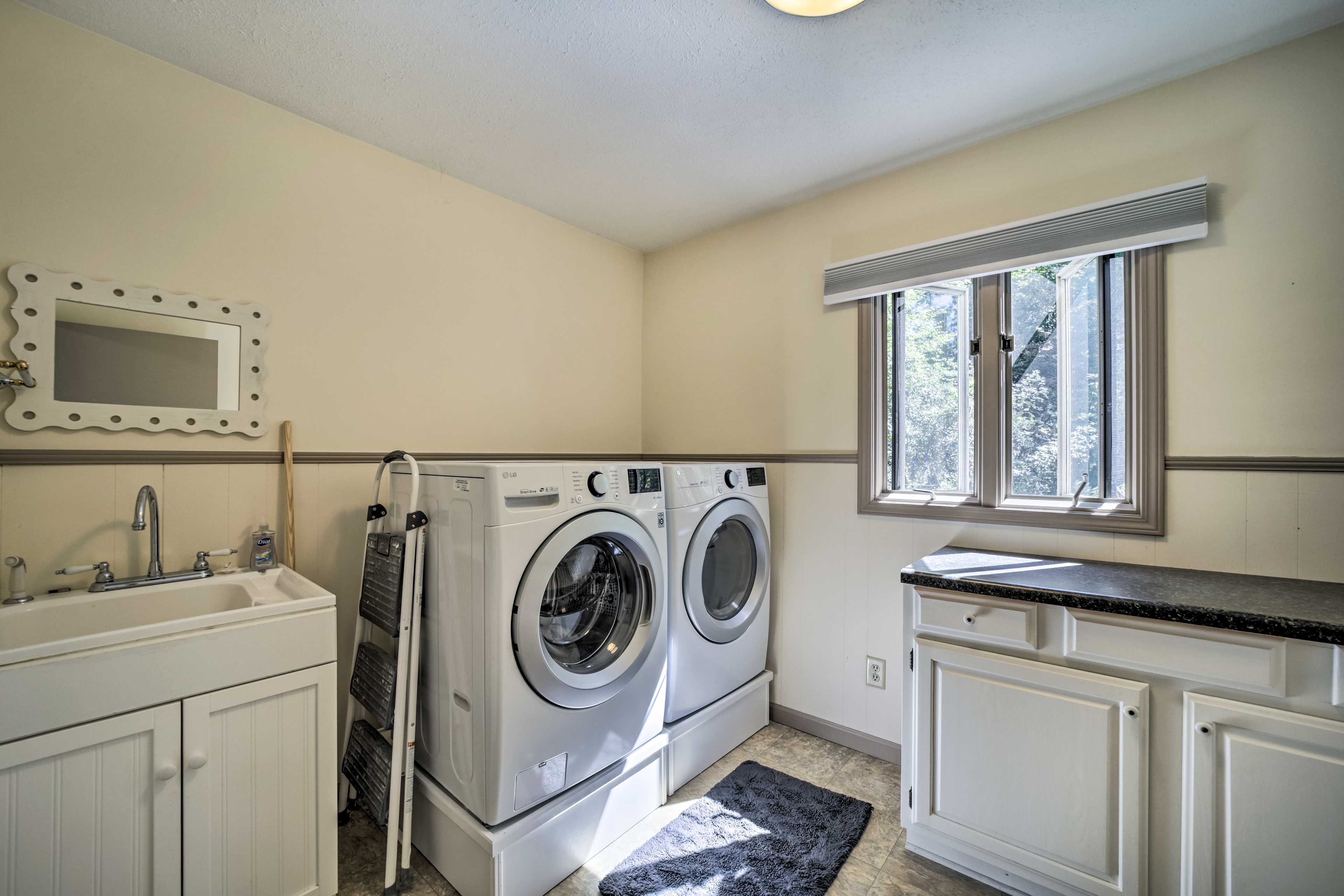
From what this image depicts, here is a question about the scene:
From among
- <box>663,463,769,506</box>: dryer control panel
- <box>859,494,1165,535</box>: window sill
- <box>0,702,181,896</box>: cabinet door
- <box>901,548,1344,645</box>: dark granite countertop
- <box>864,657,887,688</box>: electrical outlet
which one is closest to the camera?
<box>0,702,181,896</box>: cabinet door

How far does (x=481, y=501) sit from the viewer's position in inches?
57.4

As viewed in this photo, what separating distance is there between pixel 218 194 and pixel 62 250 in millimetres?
423

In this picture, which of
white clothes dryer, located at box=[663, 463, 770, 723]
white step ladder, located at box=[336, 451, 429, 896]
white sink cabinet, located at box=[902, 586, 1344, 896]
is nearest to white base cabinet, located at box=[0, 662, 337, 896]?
white step ladder, located at box=[336, 451, 429, 896]

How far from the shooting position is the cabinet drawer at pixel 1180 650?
1194 millimetres

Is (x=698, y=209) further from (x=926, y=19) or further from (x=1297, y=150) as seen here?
(x=1297, y=150)

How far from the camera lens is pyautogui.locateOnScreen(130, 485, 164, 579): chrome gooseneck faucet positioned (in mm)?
1517

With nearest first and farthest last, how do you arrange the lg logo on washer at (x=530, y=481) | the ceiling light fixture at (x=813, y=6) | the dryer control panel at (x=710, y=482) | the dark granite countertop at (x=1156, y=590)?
1. the dark granite countertop at (x=1156, y=590)
2. the ceiling light fixture at (x=813, y=6)
3. the lg logo on washer at (x=530, y=481)
4. the dryer control panel at (x=710, y=482)

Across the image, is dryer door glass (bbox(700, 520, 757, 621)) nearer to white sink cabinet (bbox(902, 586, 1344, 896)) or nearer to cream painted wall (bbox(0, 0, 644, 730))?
white sink cabinet (bbox(902, 586, 1344, 896))

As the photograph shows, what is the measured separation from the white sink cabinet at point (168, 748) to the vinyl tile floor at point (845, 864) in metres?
0.28

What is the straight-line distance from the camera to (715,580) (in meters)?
2.29

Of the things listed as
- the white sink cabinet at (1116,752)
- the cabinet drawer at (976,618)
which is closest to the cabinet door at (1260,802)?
the white sink cabinet at (1116,752)

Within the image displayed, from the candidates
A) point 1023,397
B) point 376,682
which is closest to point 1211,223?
point 1023,397

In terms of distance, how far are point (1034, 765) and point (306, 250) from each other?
275 centimetres

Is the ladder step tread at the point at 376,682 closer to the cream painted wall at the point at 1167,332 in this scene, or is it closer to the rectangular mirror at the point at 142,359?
the rectangular mirror at the point at 142,359
